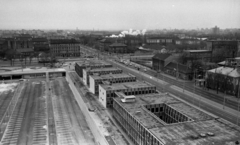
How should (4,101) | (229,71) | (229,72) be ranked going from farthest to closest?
(229,71) → (229,72) → (4,101)

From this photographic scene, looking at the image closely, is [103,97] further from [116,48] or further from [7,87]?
[116,48]

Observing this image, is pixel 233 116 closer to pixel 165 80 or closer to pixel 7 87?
pixel 165 80

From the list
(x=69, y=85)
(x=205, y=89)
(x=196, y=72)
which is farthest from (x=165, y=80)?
(x=69, y=85)

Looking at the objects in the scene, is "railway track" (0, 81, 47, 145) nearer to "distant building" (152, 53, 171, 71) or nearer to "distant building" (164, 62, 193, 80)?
"distant building" (164, 62, 193, 80)

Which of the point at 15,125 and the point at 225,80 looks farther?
the point at 225,80

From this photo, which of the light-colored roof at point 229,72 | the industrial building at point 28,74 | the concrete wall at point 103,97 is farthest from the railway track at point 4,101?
the light-colored roof at point 229,72

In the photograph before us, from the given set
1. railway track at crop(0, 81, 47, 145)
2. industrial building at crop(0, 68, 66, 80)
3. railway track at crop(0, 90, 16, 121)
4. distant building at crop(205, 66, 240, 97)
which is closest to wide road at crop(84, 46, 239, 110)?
distant building at crop(205, 66, 240, 97)

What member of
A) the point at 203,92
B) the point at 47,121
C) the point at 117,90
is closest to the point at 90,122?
the point at 47,121

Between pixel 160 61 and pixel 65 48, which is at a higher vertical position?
pixel 65 48
